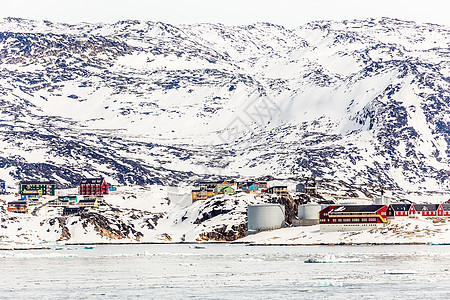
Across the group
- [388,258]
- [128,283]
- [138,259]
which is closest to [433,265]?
[388,258]

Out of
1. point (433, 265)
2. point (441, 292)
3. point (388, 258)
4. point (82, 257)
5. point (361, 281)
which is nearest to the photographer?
point (441, 292)

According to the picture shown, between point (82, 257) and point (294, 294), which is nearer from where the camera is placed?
point (294, 294)

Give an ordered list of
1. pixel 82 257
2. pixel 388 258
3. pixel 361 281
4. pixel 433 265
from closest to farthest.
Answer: pixel 361 281 → pixel 433 265 → pixel 388 258 → pixel 82 257

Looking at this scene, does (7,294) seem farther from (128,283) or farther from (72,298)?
(128,283)

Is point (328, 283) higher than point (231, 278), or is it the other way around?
point (328, 283)

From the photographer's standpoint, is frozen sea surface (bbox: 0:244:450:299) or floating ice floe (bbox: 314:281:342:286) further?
floating ice floe (bbox: 314:281:342:286)

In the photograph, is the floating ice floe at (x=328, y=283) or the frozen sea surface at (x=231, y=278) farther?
the floating ice floe at (x=328, y=283)

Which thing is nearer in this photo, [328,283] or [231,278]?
[328,283]
